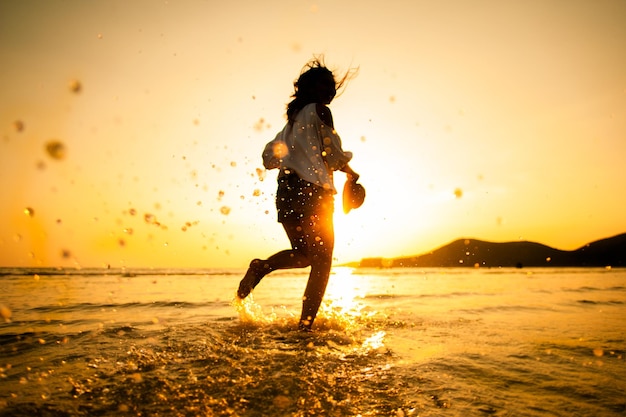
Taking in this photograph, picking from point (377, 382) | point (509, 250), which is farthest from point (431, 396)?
point (509, 250)

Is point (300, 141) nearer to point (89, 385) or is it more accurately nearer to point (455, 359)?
point (455, 359)

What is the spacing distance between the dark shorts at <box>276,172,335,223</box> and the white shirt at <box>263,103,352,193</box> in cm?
7

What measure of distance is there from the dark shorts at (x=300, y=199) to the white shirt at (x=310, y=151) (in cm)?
7

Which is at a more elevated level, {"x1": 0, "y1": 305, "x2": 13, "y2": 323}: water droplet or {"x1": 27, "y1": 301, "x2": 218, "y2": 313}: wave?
{"x1": 0, "y1": 305, "x2": 13, "y2": 323}: water droplet

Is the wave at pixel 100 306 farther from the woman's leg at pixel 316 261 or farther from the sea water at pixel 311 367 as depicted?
the woman's leg at pixel 316 261

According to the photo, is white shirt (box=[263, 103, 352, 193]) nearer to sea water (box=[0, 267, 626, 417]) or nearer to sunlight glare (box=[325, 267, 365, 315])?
sea water (box=[0, 267, 626, 417])

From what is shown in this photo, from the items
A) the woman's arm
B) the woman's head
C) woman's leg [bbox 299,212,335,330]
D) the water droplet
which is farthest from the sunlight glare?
the water droplet

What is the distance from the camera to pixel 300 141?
3238 millimetres

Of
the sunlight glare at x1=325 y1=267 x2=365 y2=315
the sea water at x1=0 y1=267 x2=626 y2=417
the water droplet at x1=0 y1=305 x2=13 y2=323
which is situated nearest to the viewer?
the sea water at x1=0 y1=267 x2=626 y2=417

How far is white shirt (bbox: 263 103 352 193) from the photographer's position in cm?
320

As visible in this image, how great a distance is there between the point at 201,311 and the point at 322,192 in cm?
276

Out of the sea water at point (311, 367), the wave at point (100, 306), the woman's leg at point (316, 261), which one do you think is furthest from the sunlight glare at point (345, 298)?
the wave at point (100, 306)

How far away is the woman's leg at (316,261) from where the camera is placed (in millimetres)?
3217

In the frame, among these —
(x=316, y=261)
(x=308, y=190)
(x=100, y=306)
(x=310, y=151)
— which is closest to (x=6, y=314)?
(x=100, y=306)
